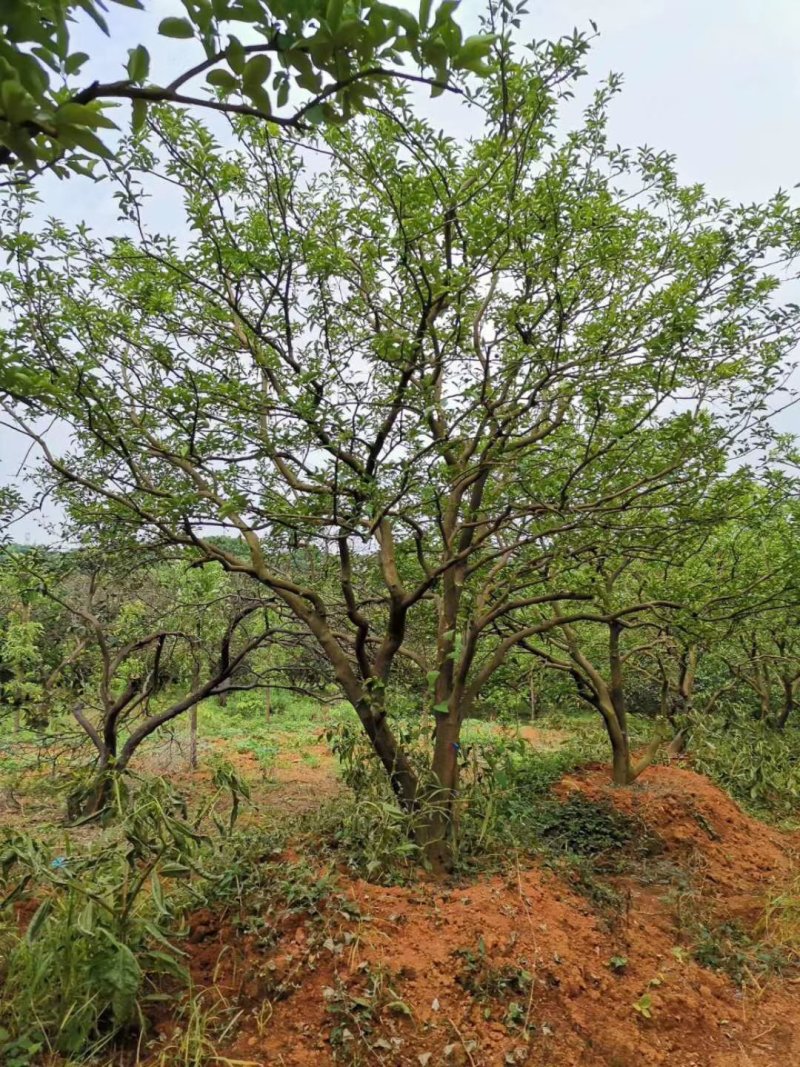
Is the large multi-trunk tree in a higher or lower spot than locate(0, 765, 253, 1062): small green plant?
higher

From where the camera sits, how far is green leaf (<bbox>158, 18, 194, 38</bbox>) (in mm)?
865

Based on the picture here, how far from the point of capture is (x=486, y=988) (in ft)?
9.05

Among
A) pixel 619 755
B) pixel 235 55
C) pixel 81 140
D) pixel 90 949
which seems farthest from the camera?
pixel 619 755

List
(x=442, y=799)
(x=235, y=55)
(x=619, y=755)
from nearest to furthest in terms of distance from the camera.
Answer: (x=235, y=55)
(x=442, y=799)
(x=619, y=755)

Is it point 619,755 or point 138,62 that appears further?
point 619,755

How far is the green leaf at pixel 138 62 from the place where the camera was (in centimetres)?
88

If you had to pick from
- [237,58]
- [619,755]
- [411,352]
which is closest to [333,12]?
[237,58]

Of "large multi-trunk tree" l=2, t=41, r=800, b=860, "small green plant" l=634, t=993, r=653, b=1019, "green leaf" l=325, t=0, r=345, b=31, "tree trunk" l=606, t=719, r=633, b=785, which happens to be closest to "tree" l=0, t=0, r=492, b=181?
"green leaf" l=325, t=0, r=345, b=31

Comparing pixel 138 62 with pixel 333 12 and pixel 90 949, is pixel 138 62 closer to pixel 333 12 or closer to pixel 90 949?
pixel 333 12

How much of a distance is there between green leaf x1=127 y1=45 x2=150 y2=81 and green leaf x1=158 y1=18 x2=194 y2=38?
4cm

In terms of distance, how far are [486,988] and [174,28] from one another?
10.8 feet

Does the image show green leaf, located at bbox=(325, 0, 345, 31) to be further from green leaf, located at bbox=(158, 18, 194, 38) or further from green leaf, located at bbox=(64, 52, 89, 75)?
green leaf, located at bbox=(64, 52, 89, 75)

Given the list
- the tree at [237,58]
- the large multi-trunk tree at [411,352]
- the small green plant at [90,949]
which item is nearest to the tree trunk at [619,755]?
the large multi-trunk tree at [411,352]

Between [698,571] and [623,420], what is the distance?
11.0ft
